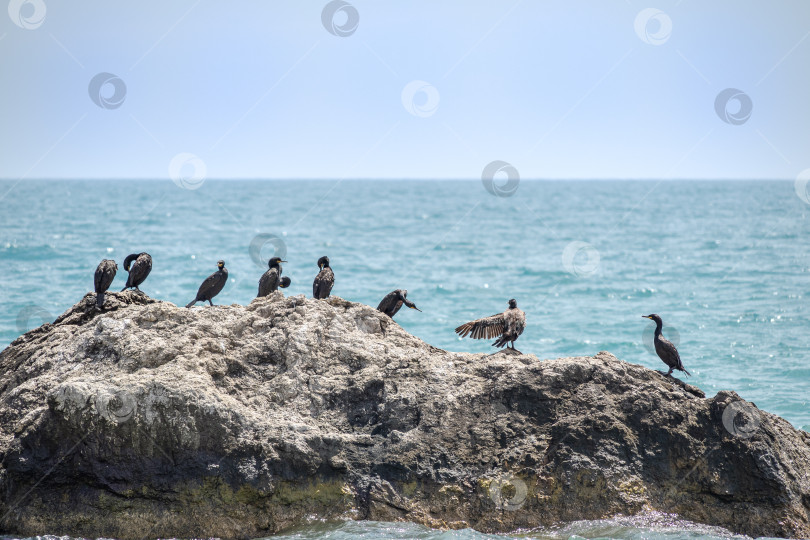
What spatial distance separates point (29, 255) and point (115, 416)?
96.3 feet

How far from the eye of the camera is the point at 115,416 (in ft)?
21.6

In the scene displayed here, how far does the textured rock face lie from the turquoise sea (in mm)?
303

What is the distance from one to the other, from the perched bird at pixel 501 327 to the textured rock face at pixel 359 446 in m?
1.23

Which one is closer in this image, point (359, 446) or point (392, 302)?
point (359, 446)

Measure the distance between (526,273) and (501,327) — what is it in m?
22.6

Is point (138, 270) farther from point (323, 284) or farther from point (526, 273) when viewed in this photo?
point (526, 273)

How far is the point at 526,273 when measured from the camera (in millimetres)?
31188

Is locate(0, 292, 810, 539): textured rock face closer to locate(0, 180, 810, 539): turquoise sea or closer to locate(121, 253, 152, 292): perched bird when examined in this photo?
locate(0, 180, 810, 539): turquoise sea

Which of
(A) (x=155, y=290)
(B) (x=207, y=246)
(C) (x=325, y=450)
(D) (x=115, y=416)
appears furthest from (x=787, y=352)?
(B) (x=207, y=246)

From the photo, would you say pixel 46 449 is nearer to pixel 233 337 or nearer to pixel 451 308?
pixel 233 337

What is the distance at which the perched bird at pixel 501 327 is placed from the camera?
8.59 metres

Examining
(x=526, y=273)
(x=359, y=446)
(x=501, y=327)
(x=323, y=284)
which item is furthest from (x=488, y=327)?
(x=526, y=273)

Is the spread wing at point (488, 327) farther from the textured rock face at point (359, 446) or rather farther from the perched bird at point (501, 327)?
the textured rock face at point (359, 446)

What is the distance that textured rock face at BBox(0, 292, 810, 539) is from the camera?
6.58 metres
